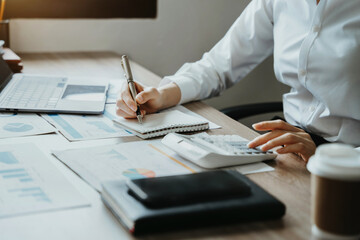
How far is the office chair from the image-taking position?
180 cm

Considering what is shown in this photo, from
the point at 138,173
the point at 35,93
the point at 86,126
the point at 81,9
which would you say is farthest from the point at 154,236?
the point at 81,9

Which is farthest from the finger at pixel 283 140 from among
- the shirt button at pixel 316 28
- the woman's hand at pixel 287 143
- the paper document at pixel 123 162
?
the shirt button at pixel 316 28

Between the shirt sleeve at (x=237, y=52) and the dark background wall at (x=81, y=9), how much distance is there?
66 centimetres

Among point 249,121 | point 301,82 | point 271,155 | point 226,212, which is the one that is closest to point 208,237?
point 226,212

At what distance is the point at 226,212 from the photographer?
0.78 metres

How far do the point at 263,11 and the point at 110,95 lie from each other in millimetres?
572

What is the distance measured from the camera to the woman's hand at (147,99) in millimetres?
1297

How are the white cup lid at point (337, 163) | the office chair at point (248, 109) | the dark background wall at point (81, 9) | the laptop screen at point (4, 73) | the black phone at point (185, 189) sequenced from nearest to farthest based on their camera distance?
1. the white cup lid at point (337, 163)
2. the black phone at point (185, 189)
3. the laptop screen at point (4, 73)
4. the office chair at point (248, 109)
5. the dark background wall at point (81, 9)

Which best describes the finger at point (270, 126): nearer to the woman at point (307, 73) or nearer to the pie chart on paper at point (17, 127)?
the woman at point (307, 73)

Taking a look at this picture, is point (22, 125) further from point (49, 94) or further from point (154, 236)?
point (154, 236)

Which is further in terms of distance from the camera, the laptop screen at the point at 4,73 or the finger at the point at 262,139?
the laptop screen at the point at 4,73

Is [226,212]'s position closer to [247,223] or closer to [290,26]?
[247,223]

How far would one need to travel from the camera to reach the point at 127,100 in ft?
4.28

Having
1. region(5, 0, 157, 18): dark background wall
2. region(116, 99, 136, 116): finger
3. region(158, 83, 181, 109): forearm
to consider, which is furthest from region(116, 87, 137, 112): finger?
region(5, 0, 157, 18): dark background wall
